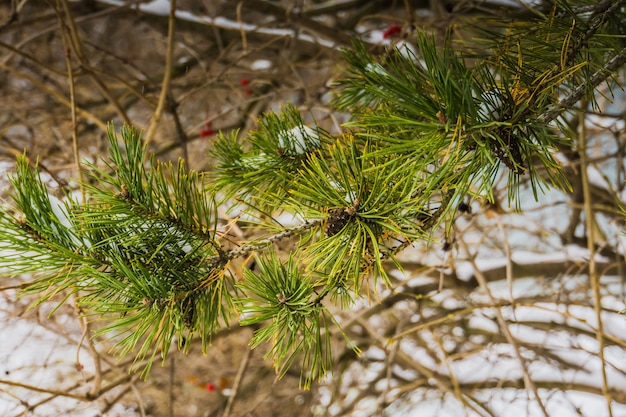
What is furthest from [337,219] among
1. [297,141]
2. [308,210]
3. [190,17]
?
[190,17]

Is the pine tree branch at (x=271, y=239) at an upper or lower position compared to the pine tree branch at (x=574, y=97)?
lower

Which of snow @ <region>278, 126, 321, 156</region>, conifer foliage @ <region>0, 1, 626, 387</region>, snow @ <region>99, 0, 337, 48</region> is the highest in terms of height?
snow @ <region>99, 0, 337, 48</region>

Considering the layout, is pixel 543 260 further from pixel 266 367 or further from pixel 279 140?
pixel 279 140

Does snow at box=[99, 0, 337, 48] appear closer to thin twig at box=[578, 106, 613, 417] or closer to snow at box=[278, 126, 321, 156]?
thin twig at box=[578, 106, 613, 417]

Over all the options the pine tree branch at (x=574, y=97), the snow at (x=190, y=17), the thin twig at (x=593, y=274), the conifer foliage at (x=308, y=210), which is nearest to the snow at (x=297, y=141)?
the conifer foliage at (x=308, y=210)

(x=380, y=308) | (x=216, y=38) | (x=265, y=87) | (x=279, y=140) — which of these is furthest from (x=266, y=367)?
(x=279, y=140)

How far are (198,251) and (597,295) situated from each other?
57 cm

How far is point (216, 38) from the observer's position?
1.26m

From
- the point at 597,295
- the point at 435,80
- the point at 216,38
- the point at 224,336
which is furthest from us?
the point at 216,38

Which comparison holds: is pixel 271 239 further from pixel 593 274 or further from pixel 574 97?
pixel 593 274

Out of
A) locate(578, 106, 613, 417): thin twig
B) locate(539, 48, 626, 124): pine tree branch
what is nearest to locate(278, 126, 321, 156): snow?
locate(539, 48, 626, 124): pine tree branch

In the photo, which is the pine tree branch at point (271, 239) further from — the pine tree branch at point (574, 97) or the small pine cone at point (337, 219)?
the pine tree branch at point (574, 97)

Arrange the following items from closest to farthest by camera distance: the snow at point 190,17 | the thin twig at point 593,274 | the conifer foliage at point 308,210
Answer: the conifer foliage at point 308,210 → the thin twig at point 593,274 → the snow at point 190,17

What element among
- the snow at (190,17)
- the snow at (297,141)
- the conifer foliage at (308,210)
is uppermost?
the snow at (190,17)
